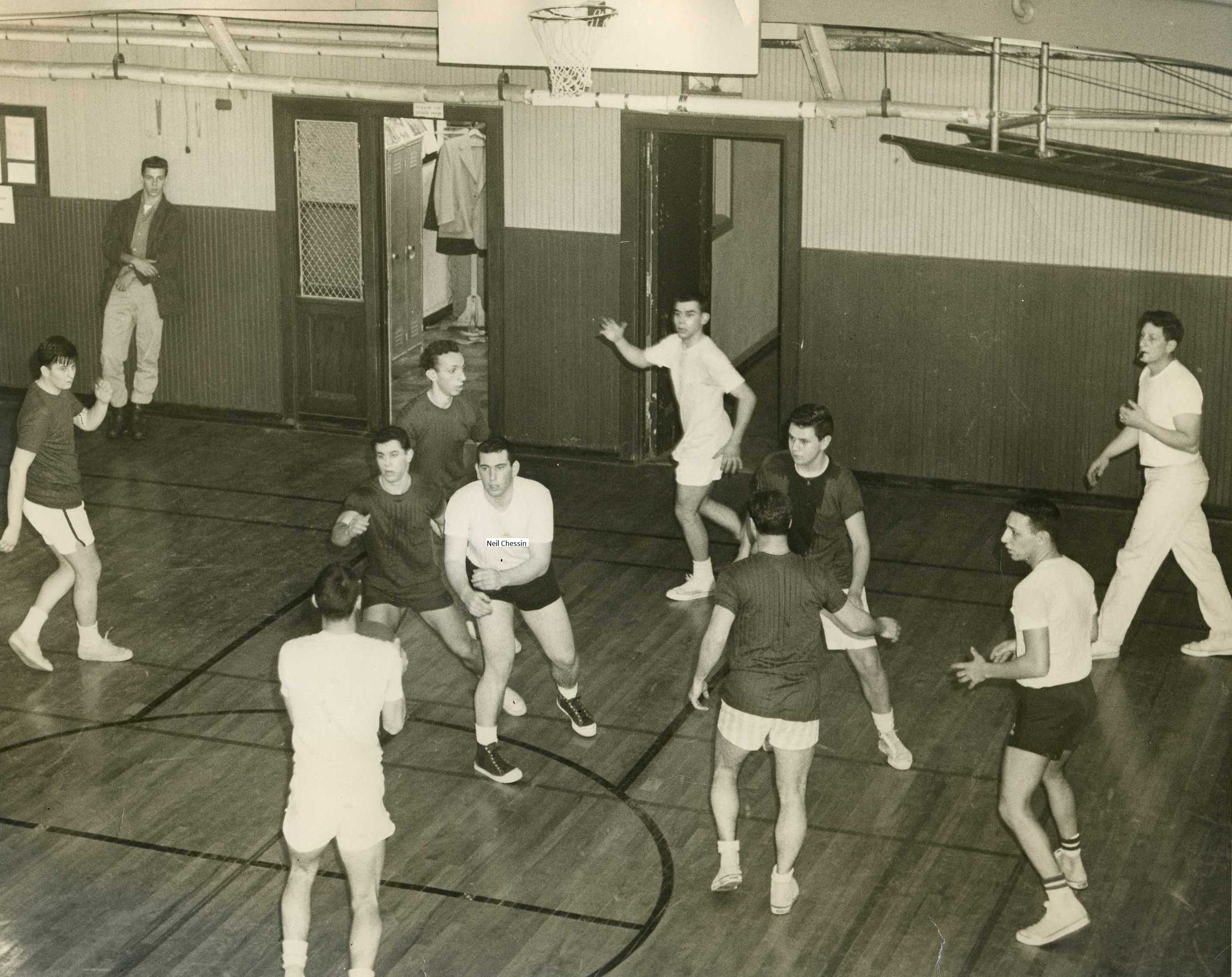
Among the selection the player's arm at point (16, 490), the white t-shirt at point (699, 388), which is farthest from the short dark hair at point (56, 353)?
the white t-shirt at point (699, 388)

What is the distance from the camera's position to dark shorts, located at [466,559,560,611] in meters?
7.87

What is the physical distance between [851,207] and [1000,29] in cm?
336

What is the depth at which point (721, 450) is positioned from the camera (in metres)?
10.0

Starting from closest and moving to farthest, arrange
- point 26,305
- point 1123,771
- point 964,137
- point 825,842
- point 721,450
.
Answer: point 825,842
point 1123,771
point 721,450
point 964,137
point 26,305

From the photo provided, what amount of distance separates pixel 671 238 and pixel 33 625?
5672mm

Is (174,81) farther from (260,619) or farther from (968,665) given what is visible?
(968,665)

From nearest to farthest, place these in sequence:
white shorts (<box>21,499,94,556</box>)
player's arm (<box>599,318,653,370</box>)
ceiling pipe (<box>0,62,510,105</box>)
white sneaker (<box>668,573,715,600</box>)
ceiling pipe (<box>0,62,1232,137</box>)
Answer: white shorts (<box>21,499,94,556</box>) → player's arm (<box>599,318,653,370</box>) → white sneaker (<box>668,573,715,600</box>) → ceiling pipe (<box>0,62,1232,137</box>) → ceiling pipe (<box>0,62,510,105</box>)

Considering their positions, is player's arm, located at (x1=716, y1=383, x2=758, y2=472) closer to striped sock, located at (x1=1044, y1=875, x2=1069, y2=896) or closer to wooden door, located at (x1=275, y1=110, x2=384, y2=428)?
striped sock, located at (x1=1044, y1=875, x2=1069, y2=896)

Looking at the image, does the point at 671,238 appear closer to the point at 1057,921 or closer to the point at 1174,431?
the point at 1174,431

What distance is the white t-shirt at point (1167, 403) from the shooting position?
29.1 ft

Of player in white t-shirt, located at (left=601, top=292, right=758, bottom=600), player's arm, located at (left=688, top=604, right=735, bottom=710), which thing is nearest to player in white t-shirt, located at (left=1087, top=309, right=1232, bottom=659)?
player in white t-shirt, located at (left=601, top=292, right=758, bottom=600)

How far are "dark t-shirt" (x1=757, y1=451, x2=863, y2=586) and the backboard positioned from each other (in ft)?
12.5

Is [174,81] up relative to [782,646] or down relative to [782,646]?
up

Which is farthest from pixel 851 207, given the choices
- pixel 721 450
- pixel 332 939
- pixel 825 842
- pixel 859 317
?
pixel 332 939
